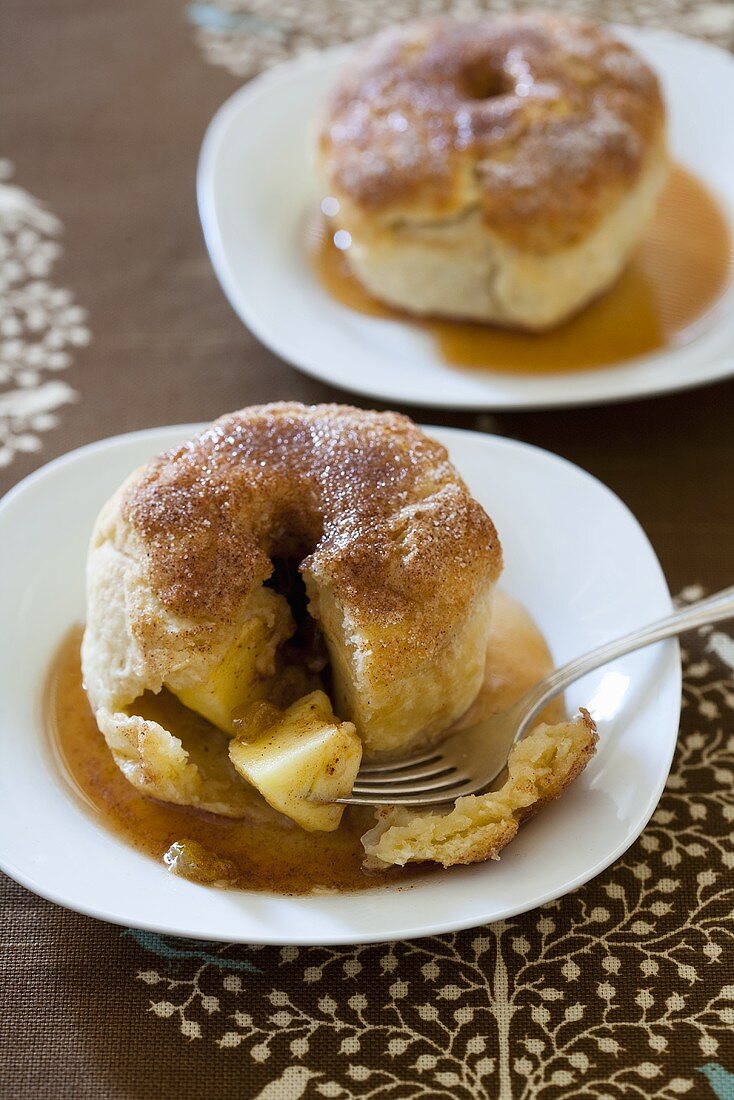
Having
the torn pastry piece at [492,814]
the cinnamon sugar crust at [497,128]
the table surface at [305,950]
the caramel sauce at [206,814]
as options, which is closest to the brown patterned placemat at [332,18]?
the table surface at [305,950]

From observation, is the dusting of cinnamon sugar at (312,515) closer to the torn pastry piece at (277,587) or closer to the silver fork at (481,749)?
the torn pastry piece at (277,587)

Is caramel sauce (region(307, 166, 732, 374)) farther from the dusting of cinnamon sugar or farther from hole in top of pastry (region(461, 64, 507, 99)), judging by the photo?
the dusting of cinnamon sugar

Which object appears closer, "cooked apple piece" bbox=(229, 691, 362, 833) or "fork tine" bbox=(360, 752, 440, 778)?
"cooked apple piece" bbox=(229, 691, 362, 833)

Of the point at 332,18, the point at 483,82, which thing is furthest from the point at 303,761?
the point at 332,18

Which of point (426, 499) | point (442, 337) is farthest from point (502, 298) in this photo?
point (426, 499)

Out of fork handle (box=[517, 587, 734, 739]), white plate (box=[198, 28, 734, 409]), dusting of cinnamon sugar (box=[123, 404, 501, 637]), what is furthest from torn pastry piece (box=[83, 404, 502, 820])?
white plate (box=[198, 28, 734, 409])

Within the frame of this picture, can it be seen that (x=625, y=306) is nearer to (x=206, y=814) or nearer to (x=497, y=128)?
(x=497, y=128)

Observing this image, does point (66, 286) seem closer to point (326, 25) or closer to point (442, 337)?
point (442, 337)
